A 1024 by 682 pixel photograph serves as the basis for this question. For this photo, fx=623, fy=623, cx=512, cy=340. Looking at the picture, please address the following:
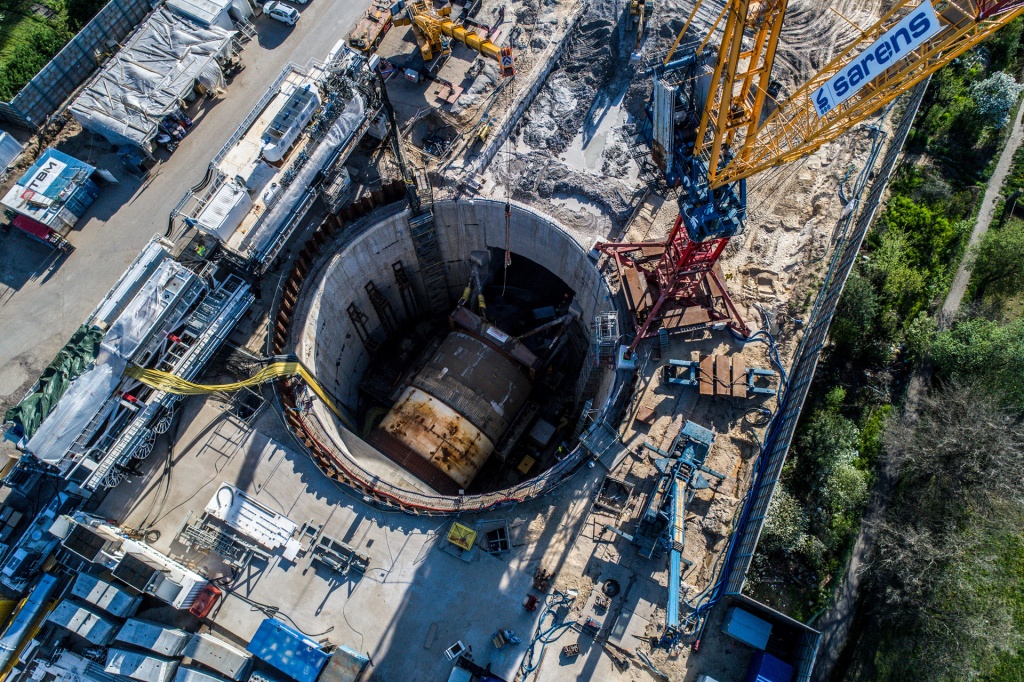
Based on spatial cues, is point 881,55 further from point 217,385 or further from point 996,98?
point 217,385

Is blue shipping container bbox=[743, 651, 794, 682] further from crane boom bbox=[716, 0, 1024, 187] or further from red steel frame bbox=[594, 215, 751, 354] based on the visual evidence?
crane boom bbox=[716, 0, 1024, 187]

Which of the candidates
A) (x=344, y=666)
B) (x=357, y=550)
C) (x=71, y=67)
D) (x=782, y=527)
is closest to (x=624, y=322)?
(x=782, y=527)

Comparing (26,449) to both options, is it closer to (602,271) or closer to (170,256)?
(170,256)

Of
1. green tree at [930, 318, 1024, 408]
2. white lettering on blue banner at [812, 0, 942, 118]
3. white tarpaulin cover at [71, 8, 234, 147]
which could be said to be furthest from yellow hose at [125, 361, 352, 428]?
green tree at [930, 318, 1024, 408]

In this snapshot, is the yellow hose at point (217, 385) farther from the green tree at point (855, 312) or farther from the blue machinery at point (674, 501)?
the green tree at point (855, 312)

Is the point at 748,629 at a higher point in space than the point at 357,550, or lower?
higher

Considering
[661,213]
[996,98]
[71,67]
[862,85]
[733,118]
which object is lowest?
[71,67]

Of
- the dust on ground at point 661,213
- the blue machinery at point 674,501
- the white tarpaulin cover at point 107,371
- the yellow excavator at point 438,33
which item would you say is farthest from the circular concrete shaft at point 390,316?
the yellow excavator at point 438,33
